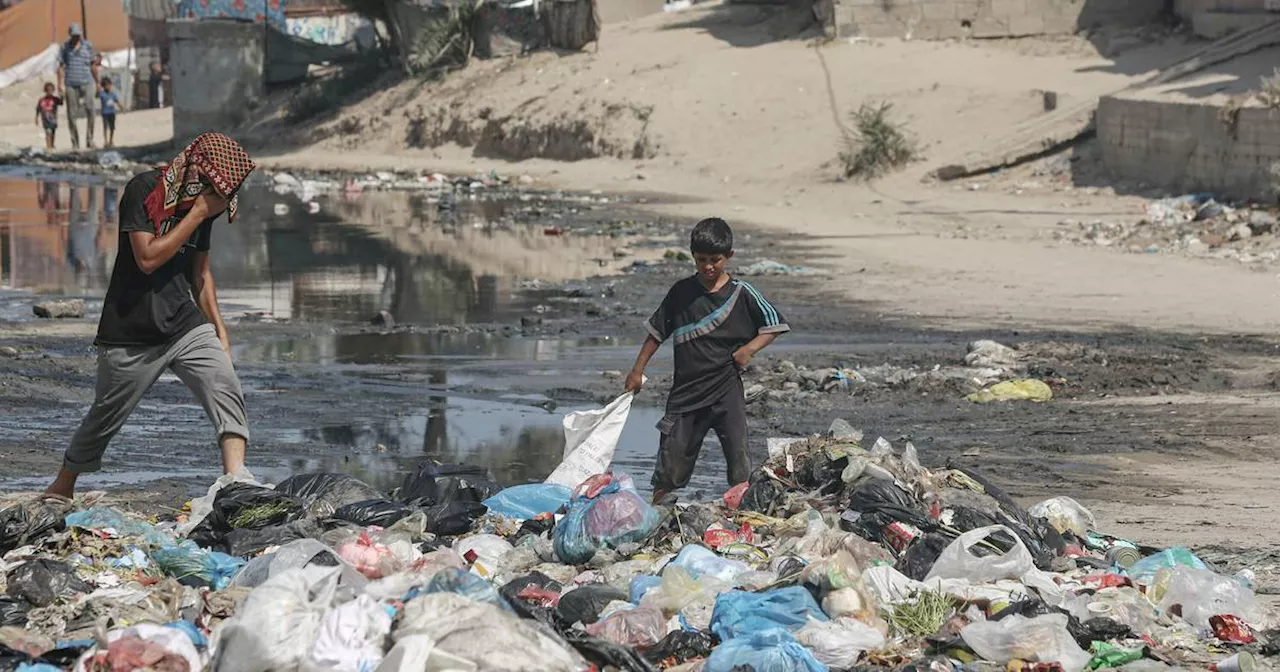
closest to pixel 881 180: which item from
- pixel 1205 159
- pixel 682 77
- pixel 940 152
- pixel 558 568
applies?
pixel 940 152

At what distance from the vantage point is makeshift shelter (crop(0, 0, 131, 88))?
4588 cm

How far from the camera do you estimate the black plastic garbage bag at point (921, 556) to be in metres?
5.89

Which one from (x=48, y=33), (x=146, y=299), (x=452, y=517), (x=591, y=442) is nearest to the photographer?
(x=146, y=299)

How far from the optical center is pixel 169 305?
6.39 m

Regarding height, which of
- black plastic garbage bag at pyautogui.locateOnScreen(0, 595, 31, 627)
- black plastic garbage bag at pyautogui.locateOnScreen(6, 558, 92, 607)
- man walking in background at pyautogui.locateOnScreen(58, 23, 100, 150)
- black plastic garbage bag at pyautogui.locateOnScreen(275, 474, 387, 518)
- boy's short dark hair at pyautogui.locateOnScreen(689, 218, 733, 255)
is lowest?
black plastic garbage bag at pyautogui.locateOnScreen(0, 595, 31, 627)

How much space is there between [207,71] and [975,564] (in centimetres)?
3307

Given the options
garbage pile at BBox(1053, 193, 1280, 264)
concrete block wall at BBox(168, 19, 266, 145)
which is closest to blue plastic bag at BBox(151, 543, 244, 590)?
garbage pile at BBox(1053, 193, 1280, 264)

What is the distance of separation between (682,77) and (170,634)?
26.0 meters

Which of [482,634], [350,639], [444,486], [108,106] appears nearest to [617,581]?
[444,486]

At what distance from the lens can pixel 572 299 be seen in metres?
14.4

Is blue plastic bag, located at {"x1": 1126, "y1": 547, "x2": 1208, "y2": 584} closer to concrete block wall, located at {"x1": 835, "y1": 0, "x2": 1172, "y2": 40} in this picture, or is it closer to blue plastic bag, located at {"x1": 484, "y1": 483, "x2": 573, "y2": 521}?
blue plastic bag, located at {"x1": 484, "y1": 483, "x2": 573, "y2": 521}

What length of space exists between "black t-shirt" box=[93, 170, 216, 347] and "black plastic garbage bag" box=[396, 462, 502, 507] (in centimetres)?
116

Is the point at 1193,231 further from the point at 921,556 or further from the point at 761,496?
the point at 921,556

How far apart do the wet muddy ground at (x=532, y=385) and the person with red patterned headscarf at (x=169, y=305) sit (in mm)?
1016
